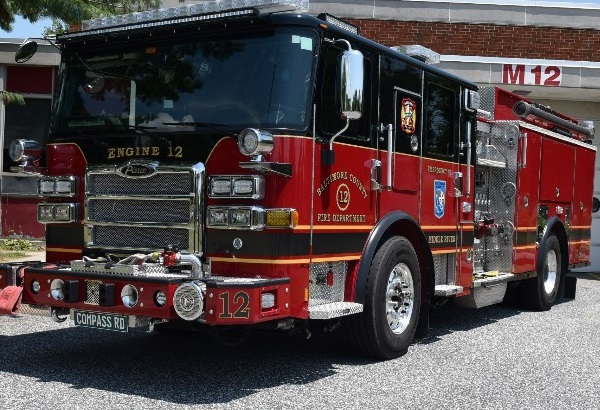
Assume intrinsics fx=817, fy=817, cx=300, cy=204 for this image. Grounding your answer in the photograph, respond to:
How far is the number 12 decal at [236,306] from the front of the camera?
517 cm

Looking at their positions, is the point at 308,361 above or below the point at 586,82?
below

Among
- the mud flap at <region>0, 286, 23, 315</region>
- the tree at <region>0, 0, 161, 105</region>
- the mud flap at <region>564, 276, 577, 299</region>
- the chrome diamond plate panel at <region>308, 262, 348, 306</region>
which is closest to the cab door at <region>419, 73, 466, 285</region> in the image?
the chrome diamond plate panel at <region>308, 262, 348, 306</region>

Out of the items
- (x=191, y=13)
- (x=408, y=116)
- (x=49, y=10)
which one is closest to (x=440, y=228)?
(x=408, y=116)

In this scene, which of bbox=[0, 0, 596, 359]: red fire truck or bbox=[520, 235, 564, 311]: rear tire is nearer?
bbox=[0, 0, 596, 359]: red fire truck

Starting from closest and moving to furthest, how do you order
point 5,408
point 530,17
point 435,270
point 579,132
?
point 5,408, point 435,270, point 579,132, point 530,17

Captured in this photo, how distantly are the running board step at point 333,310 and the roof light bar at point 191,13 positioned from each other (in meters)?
2.13

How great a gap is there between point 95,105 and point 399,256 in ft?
9.08

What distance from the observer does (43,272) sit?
591 cm

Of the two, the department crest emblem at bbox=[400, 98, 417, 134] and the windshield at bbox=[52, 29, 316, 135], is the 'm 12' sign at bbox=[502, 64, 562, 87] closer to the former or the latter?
the department crest emblem at bbox=[400, 98, 417, 134]

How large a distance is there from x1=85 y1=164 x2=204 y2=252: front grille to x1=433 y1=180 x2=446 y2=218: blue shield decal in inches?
106

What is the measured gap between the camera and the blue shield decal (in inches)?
300

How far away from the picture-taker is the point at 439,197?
304 inches

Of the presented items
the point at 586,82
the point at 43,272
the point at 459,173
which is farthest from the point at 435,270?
the point at 586,82

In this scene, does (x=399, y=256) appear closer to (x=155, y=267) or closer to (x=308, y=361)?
(x=308, y=361)
